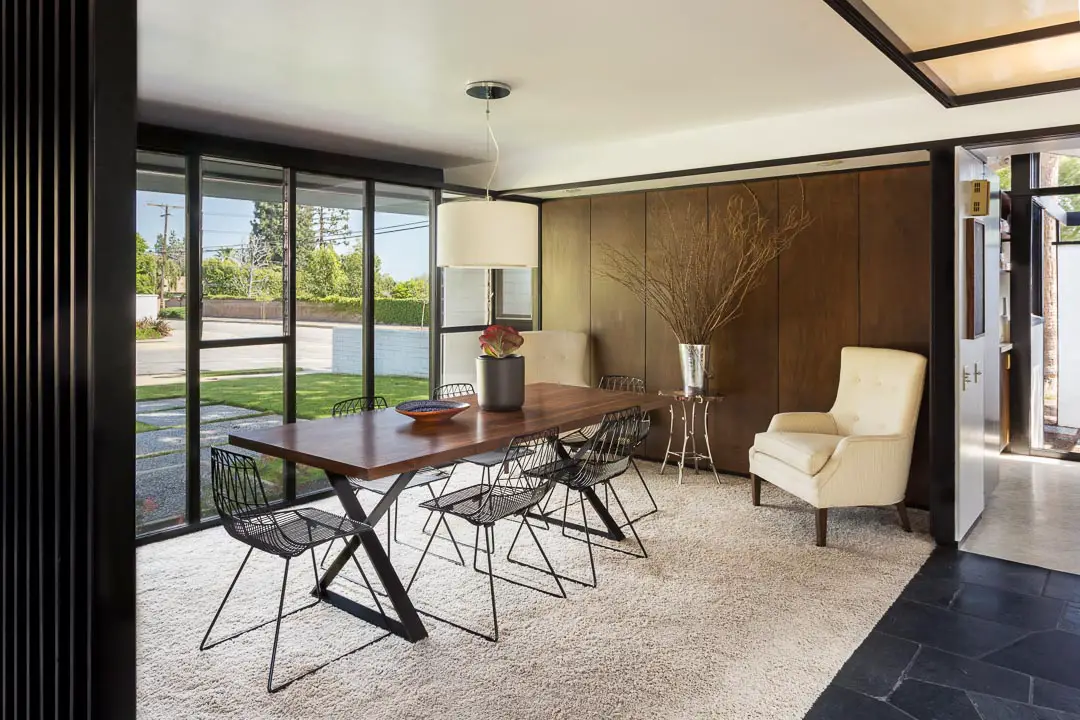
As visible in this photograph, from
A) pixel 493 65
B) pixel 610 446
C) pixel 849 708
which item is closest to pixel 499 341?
pixel 610 446

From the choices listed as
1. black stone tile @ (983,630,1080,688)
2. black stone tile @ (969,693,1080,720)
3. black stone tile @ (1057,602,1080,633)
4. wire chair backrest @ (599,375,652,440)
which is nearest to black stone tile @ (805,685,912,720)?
black stone tile @ (969,693,1080,720)

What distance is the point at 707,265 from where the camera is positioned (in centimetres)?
557

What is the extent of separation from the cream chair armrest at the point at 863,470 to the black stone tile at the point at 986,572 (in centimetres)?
45

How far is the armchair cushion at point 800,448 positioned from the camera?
14.1 ft

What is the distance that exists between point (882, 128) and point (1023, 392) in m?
3.35

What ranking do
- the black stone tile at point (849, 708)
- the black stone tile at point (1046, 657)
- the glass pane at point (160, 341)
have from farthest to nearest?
the glass pane at point (160, 341)
the black stone tile at point (1046, 657)
the black stone tile at point (849, 708)

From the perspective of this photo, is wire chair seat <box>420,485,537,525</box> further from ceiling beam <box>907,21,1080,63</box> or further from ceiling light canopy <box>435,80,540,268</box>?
ceiling beam <box>907,21,1080,63</box>

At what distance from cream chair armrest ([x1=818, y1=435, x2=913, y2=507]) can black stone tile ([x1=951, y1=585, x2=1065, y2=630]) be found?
77 centimetres

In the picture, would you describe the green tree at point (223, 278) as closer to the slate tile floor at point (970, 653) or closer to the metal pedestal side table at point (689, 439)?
the metal pedestal side table at point (689, 439)

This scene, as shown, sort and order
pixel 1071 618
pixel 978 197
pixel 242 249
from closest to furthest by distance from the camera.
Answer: pixel 1071 618, pixel 978 197, pixel 242 249

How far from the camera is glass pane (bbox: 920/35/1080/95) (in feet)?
8.91

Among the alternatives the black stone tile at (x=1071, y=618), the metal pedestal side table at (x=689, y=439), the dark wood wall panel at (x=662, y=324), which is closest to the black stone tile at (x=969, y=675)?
the black stone tile at (x=1071, y=618)

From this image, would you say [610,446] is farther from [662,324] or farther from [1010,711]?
[662,324]

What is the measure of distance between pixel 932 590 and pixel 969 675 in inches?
32.2
